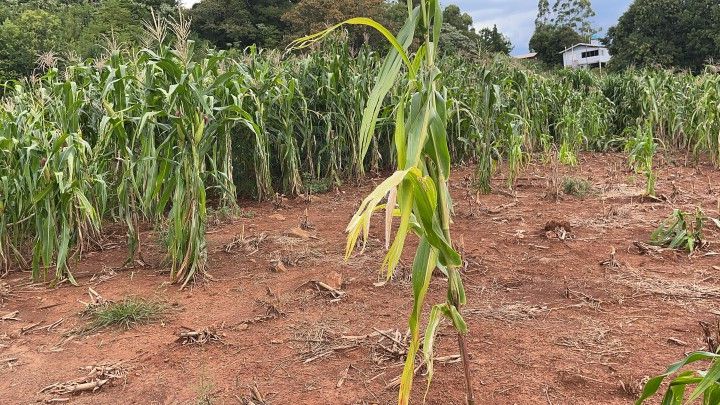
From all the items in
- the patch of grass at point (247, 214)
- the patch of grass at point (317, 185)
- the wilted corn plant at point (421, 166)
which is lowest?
the patch of grass at point (247, 214)

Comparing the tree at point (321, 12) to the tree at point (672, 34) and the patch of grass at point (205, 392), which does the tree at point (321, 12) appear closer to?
the tree at point (672, 34)

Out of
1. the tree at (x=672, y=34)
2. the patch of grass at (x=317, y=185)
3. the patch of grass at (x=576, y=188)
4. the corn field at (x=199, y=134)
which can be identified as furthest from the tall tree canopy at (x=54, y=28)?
the tree at (x=672, y=34)

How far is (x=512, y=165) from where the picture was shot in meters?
5.19

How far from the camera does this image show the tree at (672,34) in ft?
97.1

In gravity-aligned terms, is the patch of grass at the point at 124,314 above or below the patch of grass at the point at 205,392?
above

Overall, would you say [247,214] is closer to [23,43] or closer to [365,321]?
[365,321]

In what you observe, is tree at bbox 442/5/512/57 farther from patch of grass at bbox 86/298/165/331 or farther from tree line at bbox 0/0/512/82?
patch of grass at bbox 86/298/165/331

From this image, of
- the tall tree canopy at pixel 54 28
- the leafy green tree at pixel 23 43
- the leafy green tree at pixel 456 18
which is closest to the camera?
the tall tree canopy at pixel 54 28

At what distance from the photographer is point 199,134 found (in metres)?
3.15

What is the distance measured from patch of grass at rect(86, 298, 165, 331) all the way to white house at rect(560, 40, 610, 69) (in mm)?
43998

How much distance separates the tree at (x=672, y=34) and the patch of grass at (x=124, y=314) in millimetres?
32968

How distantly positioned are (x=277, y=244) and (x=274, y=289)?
92cm

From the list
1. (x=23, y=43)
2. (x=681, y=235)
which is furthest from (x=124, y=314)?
(x=23, y=43)

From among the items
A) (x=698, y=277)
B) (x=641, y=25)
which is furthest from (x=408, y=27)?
(x=641, y=25)
